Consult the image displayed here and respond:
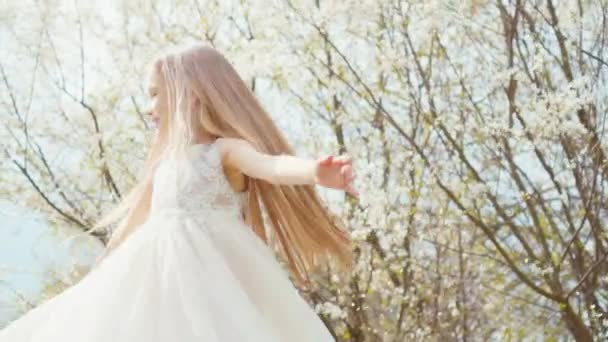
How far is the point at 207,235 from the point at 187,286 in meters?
0.24

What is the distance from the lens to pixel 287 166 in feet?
7.86

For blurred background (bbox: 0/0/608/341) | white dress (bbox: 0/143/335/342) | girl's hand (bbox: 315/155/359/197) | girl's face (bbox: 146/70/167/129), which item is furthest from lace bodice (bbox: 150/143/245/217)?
blurred background (bbox: 0/0/608/341)

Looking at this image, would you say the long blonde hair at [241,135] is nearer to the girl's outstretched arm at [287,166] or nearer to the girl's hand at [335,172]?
the girl's outstretched arm at [287,166]

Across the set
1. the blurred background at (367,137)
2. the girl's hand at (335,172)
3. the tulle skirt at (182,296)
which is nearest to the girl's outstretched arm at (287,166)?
the girl's hand at (335,172)

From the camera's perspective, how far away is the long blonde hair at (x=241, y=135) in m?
2.79

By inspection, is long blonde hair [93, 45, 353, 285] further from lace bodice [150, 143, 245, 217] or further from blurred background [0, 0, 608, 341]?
blurred background [0, 0, 608, 341]

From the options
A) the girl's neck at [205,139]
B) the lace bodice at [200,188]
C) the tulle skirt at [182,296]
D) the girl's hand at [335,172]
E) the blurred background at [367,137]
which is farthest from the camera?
the blurred background at [367,137]

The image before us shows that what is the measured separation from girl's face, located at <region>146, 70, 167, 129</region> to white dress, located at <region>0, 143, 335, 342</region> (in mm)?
152

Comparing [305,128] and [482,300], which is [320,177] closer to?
[305,128]

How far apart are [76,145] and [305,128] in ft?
4.64

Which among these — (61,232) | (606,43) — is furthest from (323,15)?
(61,232)

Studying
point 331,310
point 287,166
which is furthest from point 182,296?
point 331,310

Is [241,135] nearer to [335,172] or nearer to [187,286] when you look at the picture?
[187,286]

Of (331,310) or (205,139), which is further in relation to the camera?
(331,310)
